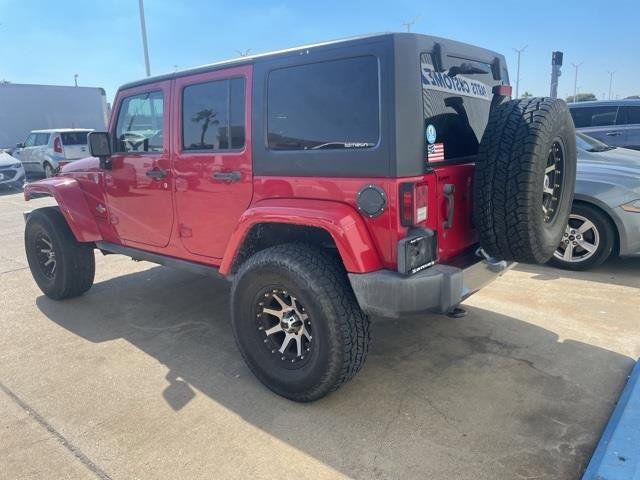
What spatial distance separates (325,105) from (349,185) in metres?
0.48

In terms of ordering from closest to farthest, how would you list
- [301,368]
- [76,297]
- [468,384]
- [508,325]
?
[301,368]
[468,384]
[508,325]
[76,297]

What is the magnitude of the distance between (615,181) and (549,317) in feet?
6.25

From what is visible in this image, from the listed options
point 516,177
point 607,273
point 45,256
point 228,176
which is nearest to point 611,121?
point 607,273

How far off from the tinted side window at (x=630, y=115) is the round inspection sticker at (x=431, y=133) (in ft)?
25.2

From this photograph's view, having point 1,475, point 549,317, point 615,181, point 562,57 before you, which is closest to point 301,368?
point 1,475

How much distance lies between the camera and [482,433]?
2557 millimetres

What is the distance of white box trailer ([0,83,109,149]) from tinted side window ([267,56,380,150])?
21.5 m

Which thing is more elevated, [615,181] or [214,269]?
[615,181]

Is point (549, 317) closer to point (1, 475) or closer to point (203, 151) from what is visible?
point (203, 151)

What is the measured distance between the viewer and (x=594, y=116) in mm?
8648

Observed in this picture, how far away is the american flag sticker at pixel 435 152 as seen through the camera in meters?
2.62

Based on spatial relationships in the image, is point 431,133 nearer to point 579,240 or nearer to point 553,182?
point 553,182

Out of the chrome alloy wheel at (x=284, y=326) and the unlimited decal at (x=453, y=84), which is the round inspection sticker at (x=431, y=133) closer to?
the unlimited decal at (x=453, y=84)

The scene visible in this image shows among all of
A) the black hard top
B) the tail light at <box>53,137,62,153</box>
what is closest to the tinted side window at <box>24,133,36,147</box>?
the tail light at <box>53,137,62,153</box>
